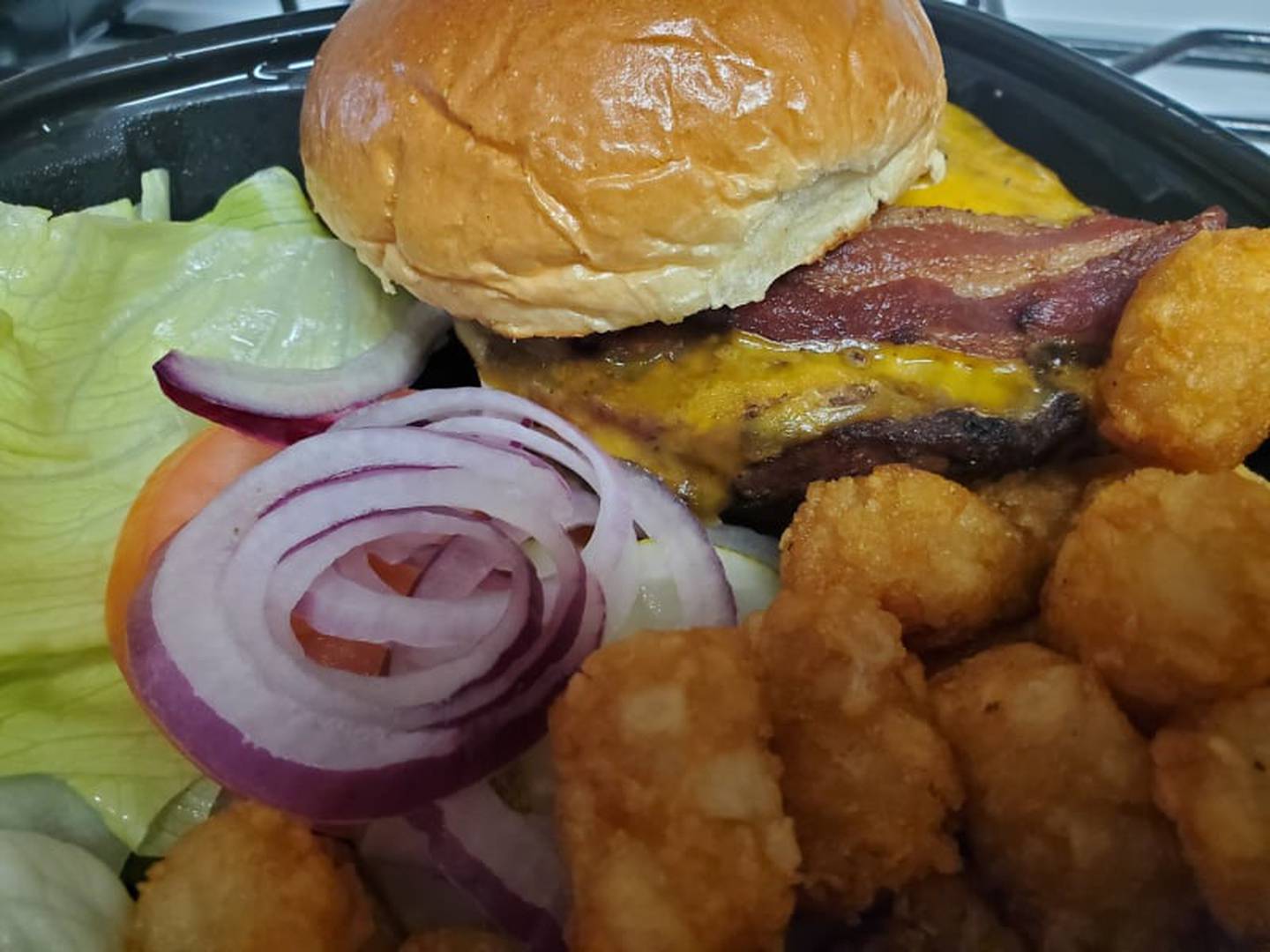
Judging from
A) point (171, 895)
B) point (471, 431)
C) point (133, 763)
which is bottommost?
point (133, 763)

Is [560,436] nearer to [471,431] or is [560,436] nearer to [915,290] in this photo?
[471,431]

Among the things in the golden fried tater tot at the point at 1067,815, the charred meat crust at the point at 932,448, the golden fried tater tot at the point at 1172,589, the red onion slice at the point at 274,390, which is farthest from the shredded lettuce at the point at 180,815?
the golden fried tater tot at the point at 1172,589

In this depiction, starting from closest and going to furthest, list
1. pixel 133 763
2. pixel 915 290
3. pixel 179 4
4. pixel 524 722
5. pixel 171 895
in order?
pixel 171 895 → pixel 524 722 → pixel 133 763 → pixel 915 290 → pixel 179 4

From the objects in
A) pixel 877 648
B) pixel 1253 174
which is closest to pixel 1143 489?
pixel 877 648

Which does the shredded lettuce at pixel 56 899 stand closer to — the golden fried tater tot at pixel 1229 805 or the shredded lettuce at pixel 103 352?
the shredded lettuce at pixel 103 352

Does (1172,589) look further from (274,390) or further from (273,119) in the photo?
(273,119)

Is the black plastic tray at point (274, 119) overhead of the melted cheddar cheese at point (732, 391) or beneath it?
overhead

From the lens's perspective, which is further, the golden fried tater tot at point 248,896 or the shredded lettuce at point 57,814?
the shredded lettuce at point 57,814

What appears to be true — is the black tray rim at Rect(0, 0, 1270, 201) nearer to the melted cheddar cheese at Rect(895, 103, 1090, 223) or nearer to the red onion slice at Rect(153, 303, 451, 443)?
the melted cheddar cheese at Rect(895, 103, 1090, 223)
